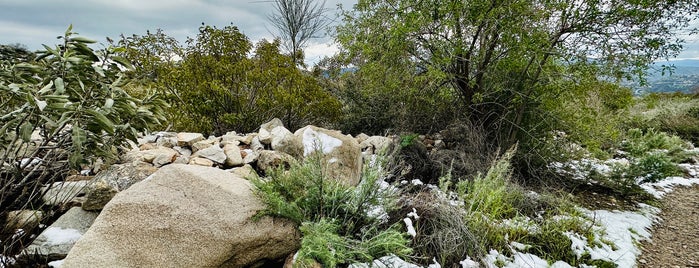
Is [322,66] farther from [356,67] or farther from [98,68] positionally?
[98,68]

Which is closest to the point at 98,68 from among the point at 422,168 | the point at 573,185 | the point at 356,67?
the point at 422,168

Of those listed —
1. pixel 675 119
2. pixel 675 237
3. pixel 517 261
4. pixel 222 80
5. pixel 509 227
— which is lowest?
pixel 675 237

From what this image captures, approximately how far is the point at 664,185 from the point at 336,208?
5.64 m

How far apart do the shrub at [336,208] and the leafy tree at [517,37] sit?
1917mm

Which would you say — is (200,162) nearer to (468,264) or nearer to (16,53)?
(16,53)

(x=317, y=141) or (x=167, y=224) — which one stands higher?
(x=317, y=141)

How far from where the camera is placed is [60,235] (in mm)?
2199

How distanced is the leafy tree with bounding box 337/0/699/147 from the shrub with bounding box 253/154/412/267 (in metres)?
1.92

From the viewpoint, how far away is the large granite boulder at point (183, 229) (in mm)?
1811

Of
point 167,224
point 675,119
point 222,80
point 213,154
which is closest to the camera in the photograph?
point 167,224

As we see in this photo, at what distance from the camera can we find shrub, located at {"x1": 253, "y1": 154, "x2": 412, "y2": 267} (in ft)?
6.89

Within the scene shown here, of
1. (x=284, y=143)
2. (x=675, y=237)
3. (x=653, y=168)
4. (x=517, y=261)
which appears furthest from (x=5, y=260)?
(x=653, y=168)

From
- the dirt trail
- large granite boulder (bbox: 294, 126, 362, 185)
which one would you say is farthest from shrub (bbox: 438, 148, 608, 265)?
large granite boulder (bbox: 294, 126, 362, 185)

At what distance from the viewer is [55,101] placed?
186 centimetres
